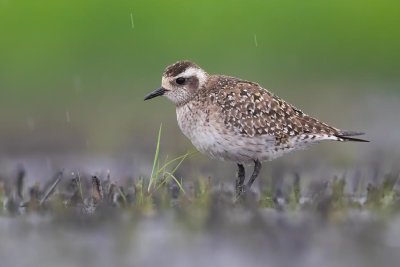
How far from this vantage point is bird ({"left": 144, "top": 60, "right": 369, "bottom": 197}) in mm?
11852

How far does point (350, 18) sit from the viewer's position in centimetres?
2069

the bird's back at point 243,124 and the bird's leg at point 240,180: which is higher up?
the bird's back at point 243,124

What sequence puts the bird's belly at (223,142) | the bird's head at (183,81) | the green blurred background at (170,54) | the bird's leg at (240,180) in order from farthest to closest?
the green blurred background at (170,54)
the bird's head at (183,81)
the bird's leg at (240,180)
the bird's belly at (223,142)

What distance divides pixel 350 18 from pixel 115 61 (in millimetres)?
4273

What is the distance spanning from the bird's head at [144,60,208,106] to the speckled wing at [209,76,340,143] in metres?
0.20

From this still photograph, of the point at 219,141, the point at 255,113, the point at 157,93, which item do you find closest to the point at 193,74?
the point at 157,93

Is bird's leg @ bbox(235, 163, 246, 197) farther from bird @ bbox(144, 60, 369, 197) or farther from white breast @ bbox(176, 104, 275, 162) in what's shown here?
white breast @ bbox(176, 104, 275, 162)

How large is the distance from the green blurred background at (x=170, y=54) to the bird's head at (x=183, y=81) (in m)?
4.53

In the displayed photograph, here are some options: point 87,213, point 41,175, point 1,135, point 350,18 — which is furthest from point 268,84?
point 87,213

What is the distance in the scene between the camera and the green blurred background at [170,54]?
17.8m

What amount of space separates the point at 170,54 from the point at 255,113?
7568mm

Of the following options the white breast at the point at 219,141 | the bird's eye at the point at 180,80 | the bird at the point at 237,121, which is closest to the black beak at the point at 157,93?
the bird at the point at 237,121

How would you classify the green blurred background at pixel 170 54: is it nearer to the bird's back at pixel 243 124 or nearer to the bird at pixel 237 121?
the bird at pixel 237 121

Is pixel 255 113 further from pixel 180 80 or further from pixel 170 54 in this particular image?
pixel 170 54
